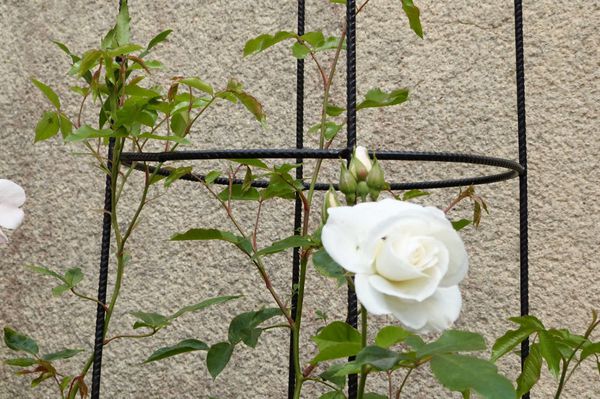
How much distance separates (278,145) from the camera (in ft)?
4.80

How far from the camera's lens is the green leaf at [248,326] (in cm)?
68

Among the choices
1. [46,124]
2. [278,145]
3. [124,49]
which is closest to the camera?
[124,49]

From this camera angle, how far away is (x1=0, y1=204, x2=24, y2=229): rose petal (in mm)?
550

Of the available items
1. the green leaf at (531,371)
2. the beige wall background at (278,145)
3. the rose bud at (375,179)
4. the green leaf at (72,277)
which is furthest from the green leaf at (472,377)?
the beige wall background at (278,145)

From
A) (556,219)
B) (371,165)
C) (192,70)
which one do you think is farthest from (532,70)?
(371,165)

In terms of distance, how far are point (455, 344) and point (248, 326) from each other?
0.97 ft

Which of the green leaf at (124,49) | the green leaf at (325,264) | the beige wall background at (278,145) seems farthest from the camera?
the beige wall background at (278,145)

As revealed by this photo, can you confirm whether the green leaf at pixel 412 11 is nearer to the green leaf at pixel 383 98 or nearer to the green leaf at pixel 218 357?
the green leaf at pixel 383 98

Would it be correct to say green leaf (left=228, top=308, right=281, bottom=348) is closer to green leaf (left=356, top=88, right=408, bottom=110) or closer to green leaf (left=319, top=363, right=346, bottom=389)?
green leaf (left=319, top=363, right=346, bottom=389)

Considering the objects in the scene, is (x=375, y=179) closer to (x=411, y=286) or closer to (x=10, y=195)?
(x=411, y=286)

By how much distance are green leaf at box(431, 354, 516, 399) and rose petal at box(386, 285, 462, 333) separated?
30mm

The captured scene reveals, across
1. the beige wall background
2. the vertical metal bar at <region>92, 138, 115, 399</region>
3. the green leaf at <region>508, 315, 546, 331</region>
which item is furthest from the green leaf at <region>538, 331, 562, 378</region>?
the beige wall background

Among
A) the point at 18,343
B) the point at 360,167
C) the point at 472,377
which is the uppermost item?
the point at 360,167

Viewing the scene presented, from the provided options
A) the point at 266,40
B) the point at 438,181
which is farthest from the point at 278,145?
the point at 266,40
